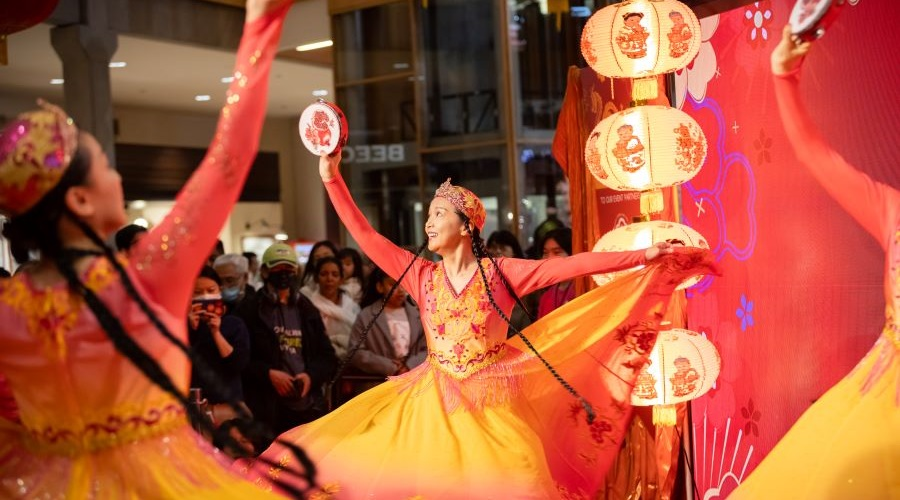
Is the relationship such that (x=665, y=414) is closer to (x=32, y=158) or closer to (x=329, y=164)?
(x=329, y=164)

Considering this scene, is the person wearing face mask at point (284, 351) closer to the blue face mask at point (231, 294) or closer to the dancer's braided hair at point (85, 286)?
the blue face mask at point (231, 294)

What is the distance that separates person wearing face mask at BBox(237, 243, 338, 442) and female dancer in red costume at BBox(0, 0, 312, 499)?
312 centimetres

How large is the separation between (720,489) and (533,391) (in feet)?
3.51

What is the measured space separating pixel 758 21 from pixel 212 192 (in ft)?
8.99

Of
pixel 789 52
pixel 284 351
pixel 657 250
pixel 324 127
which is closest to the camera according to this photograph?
pixel 789 52

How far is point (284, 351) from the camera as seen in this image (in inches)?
208

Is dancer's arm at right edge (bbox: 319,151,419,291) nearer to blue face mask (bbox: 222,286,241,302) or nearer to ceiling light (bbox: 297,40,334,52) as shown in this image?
blue face mask (bbox: 222,286,241,302)

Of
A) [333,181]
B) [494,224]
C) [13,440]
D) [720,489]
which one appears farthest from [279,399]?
[494,224]

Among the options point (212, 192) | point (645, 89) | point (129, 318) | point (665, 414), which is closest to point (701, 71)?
point (645, 89)

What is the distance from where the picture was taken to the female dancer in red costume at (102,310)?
78.4 inches

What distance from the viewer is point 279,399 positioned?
527cm

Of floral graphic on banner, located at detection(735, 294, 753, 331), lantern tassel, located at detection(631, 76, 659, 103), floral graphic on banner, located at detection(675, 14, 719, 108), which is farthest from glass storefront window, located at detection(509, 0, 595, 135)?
floral graphic on banner, located at detection(735, 294, 753, 331)

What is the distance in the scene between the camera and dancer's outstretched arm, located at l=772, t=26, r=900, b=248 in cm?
255

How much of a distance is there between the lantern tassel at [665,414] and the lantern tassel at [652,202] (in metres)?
A: 0.75
